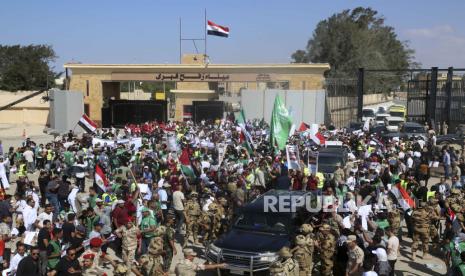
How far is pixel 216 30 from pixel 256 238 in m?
41.2

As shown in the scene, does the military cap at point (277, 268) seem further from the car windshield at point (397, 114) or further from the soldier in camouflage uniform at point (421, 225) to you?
the car windshield at point (397, 114)

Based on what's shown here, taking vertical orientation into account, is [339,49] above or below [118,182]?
above

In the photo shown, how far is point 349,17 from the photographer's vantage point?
8494cm

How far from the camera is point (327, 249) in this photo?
10.1 meters

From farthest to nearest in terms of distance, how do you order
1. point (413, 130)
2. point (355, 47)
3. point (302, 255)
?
→ point (355, 47) < point (413, 130) < point (302, 255)

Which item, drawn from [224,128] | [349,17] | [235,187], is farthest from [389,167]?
[349,17]

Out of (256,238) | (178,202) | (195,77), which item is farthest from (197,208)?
(195,77)

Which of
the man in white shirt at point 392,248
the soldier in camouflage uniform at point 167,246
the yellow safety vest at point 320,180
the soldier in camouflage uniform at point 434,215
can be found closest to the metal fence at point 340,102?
the yellow safety vest at point 320,180

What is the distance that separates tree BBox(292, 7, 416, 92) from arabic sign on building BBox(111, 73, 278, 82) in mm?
31149

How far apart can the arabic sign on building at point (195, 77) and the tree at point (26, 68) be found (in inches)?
1224

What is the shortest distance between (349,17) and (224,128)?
6059 centimetres

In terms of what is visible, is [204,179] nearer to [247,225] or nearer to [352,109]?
[247,225]

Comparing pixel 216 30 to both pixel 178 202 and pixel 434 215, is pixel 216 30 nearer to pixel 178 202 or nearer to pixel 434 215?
pixel 178 202

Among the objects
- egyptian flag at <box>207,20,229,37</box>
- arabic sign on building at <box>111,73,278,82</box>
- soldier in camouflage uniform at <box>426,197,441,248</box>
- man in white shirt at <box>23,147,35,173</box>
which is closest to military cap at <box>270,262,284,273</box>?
soldier in camouflage uniform at <box>426,197,441,248</box>
